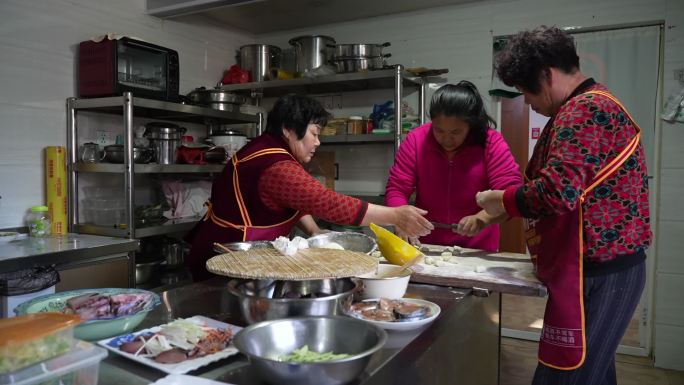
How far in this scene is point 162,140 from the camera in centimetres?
333

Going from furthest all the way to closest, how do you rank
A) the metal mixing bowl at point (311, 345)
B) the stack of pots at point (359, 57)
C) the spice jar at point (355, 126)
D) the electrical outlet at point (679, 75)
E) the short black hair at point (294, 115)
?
the spice jar at point (355, 126) → the stack of pots at point (359, 57) → the electrical outlet at point (679, 75) → the short black hair at point (294, 115) → the metal mixing bowl at point (311, 345)

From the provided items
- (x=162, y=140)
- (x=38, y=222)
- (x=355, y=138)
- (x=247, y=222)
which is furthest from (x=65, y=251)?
(x=355, y=138)

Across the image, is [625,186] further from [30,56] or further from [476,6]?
[30,56]

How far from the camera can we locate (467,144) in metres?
2.48

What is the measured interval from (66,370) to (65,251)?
1.78 meters

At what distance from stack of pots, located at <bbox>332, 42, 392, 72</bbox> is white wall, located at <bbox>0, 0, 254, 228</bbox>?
1.56m

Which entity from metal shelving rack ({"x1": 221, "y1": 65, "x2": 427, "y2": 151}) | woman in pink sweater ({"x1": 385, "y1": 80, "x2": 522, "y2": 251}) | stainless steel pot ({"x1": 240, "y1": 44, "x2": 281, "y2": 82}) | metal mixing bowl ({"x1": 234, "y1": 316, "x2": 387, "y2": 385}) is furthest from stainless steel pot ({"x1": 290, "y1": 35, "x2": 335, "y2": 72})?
metal mixing bowl ({"x1": 234, "y1": 316, "x2": 387, "y2": 385})

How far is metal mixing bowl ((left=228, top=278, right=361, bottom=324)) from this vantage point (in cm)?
116

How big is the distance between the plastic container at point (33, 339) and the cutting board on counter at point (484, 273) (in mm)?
1140

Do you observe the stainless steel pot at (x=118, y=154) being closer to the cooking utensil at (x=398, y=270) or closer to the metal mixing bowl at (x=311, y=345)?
the cooking utensil at (x=398, y=270)

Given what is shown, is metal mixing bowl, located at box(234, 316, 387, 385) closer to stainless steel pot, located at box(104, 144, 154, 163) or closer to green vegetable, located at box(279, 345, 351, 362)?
green vegetable, located at box(279, 345, 351, 362)

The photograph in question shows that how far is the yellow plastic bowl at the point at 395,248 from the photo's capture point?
5.80 feet

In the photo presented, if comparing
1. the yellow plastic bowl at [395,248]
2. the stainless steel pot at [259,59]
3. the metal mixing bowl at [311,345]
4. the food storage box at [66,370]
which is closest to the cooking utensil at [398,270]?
the yellow plastic bowl at [395,248]

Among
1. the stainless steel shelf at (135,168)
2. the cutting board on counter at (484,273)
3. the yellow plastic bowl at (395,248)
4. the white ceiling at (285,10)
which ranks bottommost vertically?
the cutting board on counter at (484,273)
